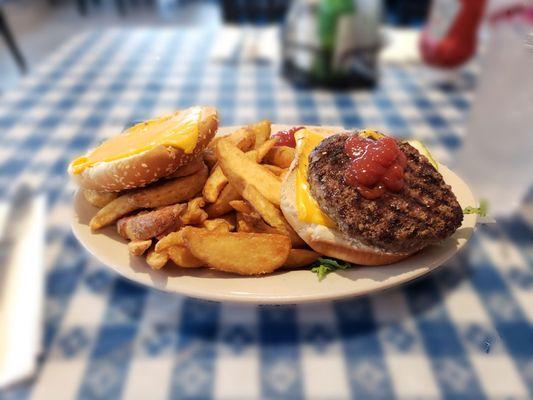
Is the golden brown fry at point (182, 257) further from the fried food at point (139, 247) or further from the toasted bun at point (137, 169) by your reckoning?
the toasted bun at point (137, 169)

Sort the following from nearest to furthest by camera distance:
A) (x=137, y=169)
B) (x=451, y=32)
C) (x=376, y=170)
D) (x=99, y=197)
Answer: (x=376, y=170), (x=137, y=169), (x=99, y=197), (x=451, y=32)

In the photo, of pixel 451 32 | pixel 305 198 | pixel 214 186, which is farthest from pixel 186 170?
pixel 451 32

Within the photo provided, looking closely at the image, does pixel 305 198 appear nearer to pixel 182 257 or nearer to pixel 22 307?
pixel 182 257

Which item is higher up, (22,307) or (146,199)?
(146,199)

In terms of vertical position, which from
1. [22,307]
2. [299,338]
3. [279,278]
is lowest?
[299,338]

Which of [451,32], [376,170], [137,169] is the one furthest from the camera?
[451,32]
